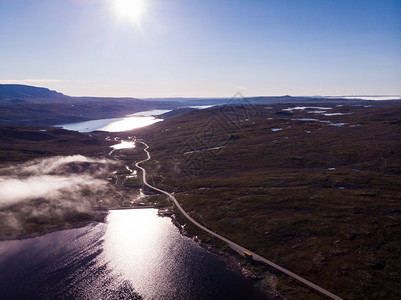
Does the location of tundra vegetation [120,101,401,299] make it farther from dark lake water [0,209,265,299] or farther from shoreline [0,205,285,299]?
dark lake water [0,209,265,299]

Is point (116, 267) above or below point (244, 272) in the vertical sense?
below

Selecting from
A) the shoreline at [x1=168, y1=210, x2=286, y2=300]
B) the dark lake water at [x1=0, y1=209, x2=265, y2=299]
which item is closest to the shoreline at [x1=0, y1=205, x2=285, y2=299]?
the shoreline at [x1=168, y1=210, x2=286, y2=300]

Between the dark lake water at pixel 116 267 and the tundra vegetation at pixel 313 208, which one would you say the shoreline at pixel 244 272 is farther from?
the dark lake water at pixel 116 267

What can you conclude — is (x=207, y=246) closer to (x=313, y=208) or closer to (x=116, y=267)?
(x=116, y=267)

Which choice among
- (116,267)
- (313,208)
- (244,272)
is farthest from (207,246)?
(313,208)

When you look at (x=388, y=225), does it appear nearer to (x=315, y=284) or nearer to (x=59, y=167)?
(x=315, y=284)

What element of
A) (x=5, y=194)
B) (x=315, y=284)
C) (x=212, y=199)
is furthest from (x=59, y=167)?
(x=315, y=284)

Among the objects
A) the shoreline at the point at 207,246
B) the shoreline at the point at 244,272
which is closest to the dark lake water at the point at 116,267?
the shoreline at the point at 244,272

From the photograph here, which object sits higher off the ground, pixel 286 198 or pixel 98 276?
pixel 286 198
